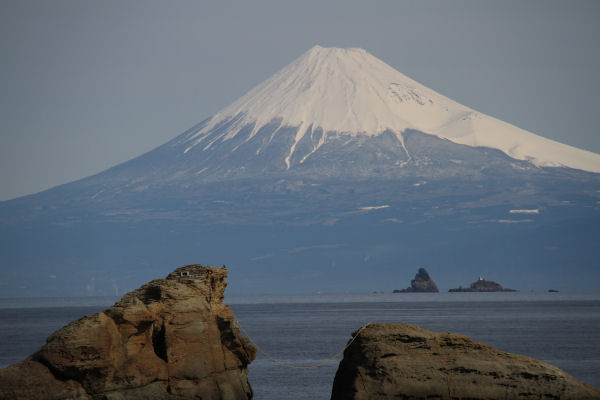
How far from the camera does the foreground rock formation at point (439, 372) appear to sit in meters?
23.2

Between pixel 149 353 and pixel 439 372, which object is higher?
pixel 149 353

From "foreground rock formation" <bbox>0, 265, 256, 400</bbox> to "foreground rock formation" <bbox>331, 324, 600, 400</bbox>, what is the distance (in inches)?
160

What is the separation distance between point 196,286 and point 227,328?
151cm

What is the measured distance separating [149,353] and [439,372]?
7500mm

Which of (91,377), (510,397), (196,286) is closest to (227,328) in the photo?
(196,286)

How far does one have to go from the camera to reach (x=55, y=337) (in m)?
23.9

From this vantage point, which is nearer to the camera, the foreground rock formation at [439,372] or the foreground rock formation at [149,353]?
the foreground rock formation at [439,372]

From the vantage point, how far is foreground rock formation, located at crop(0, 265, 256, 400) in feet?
77.3

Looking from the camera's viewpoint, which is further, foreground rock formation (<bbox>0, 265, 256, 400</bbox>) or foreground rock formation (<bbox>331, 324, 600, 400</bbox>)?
foreground rock formation (<bbox>0, 265, 256, 400</bbox>)

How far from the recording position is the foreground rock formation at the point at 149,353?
23547 millimetres

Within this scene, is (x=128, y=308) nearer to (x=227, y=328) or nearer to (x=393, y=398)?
(x=227, y=328)

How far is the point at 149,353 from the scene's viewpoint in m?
25.2

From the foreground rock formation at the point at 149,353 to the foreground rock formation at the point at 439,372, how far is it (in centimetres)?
405

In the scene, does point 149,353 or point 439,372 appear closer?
point 439,372
